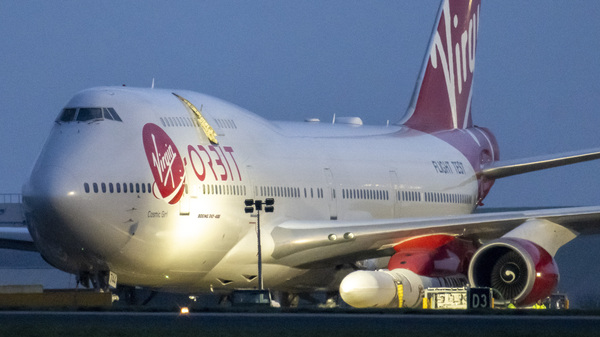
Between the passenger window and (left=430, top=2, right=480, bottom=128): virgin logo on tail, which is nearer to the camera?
the passenger window

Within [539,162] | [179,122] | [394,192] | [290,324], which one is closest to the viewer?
[290,324]

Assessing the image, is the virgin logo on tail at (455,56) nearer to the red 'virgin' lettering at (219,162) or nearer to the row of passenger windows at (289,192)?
the row of passenger windows at (289,192)

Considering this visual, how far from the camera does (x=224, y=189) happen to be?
30016 mm

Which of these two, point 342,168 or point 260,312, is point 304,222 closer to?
point 342,168

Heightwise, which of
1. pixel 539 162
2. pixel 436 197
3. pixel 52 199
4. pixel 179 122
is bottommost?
pixel 436 197

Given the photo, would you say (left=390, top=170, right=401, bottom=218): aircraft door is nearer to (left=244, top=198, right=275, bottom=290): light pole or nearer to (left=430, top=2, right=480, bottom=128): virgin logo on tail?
(left=244, top=198, right=275, bottom=290): light pole

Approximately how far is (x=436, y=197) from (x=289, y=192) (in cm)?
758

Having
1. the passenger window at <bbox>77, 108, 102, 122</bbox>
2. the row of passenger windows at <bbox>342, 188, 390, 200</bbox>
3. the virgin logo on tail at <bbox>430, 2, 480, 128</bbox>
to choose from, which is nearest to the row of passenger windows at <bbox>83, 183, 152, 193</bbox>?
the passenger window at <bbox>77, 108, 102, 122</bbox>

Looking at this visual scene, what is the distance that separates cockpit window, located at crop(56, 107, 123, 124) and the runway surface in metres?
5.44

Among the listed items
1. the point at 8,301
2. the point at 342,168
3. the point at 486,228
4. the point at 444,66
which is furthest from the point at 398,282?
the point at 444,66

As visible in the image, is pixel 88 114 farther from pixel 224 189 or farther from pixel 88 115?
pixel 224 189

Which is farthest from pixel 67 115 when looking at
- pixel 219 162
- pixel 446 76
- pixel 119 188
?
pixel 446 76

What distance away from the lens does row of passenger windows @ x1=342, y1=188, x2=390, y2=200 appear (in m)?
34.6

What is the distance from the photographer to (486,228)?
104 ft
